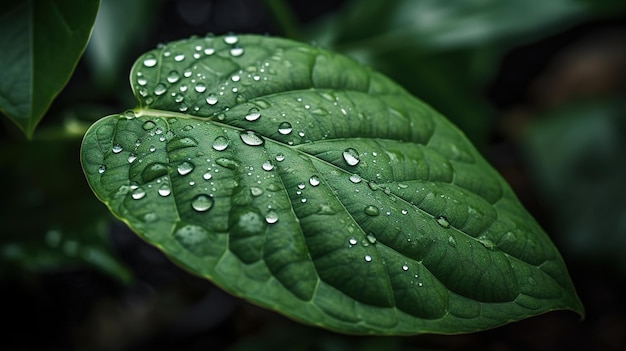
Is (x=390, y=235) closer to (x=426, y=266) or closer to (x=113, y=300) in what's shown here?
(x=426, y=266)

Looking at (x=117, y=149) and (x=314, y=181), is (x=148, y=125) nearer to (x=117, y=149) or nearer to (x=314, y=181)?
(x=117, y=149)

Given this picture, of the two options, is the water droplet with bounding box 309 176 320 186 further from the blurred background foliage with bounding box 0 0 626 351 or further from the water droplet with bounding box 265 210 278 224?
the blurred background foliage with bounding box 0 0 626 351

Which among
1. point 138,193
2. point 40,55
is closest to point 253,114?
point 138,193

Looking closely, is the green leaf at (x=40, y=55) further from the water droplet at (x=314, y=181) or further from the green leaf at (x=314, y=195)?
the water droplet at (x=314, y=181)

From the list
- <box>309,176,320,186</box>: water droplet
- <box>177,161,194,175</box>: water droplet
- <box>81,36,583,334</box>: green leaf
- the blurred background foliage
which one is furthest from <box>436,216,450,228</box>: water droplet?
the blurred background foliage

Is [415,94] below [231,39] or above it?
below

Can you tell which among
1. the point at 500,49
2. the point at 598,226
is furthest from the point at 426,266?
the point at 500,49
